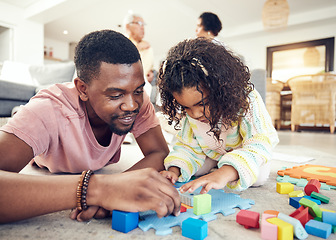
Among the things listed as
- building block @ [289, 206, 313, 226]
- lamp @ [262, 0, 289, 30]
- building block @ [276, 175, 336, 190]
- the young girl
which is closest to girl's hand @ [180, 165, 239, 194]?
the young girl

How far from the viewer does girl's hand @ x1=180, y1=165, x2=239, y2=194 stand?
752mm

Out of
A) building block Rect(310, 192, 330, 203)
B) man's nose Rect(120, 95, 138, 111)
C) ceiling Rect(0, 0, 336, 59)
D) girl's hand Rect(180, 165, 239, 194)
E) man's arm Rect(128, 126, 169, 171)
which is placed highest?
ceiling Rect(0, 0, 336, 59)

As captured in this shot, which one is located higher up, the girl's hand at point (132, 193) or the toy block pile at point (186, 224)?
the girl's hand at point (132, 193)

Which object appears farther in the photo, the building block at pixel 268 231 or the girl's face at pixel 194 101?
the girl's face at pixel 194 101

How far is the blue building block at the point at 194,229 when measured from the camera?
0.61 m

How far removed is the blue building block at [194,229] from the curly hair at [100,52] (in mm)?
566

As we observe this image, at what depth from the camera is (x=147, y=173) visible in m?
0.68

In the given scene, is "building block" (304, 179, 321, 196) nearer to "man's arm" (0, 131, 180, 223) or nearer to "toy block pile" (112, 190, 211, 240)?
"toy block pile" (112, 190, 211, 240)

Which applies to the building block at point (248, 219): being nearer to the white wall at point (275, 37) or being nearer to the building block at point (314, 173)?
the building block at point (314, 173)

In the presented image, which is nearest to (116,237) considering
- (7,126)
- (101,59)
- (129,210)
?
(129,210)

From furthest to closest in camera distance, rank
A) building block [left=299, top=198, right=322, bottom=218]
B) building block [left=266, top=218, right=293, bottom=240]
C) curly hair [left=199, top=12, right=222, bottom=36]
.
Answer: curly hair [left=199, top=12, right=222, bottom=36], building block [left=299, top=198, right=322, bottom=218], building block [left=266, top=218, right=293, bottom=240]

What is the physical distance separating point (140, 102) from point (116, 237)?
0.48 meters

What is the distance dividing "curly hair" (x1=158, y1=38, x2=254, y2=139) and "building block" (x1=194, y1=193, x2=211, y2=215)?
28 cm

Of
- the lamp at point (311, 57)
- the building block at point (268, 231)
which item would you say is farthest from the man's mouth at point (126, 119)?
the lamp at point (311, 57)
